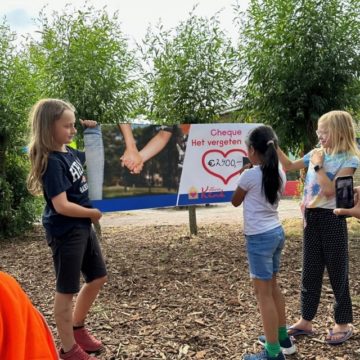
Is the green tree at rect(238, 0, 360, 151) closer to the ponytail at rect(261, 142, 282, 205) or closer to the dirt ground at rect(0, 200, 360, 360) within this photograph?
the dirt ground at rect(0, 200, 360, 360)

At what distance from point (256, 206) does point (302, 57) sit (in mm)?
4513

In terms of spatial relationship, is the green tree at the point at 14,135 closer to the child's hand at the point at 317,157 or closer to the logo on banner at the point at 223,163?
the logo on banner at the point at 223,163

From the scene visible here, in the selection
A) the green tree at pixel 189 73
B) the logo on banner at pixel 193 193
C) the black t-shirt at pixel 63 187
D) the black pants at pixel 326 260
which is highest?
the green tree at pixel 189 73

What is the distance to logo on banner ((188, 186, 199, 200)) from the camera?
619 centimetres

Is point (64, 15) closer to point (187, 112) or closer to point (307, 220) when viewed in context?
point (187, 112)

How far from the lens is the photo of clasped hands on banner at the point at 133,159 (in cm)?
555

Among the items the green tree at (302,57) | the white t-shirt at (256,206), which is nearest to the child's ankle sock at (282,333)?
Answer: the white t-shirt at (256,206)

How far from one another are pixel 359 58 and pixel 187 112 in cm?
261

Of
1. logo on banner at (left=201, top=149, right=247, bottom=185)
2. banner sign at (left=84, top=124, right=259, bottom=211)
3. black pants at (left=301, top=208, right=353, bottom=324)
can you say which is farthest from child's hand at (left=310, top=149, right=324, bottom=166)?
logo on banner at (left=201, top=149, right=247, bottom=185)

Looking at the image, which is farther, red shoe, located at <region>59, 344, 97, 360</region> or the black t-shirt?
red shoe, located at <region>59, 344, 97, 360</region>

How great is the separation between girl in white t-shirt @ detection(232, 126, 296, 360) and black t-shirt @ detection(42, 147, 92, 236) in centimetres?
98

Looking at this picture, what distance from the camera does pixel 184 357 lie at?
304cm

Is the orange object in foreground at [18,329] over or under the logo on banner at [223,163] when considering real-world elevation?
under

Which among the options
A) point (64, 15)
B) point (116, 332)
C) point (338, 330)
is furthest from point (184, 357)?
point (64, 15)
